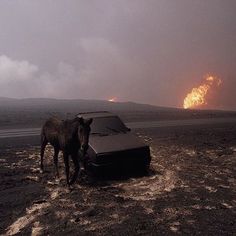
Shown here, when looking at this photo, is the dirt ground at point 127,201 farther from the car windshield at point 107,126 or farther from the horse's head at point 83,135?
the car windshield at point 107,126

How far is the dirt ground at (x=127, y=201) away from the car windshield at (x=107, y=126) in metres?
1.72

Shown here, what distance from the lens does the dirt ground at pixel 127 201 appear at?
22.0 feet

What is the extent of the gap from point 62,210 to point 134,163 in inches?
131

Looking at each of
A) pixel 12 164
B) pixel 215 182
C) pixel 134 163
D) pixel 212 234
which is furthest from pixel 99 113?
pixel 212 234

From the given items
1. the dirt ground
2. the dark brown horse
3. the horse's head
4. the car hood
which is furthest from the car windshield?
the horse's head

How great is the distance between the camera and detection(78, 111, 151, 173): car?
9.95 m

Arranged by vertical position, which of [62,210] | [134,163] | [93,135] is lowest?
[62,210]

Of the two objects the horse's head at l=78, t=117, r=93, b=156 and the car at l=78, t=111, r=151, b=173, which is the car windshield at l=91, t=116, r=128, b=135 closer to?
the car at l=78, t=111, r=151, b=173

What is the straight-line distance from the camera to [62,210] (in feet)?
25.5

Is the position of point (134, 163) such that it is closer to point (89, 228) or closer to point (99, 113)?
point (99, 113)

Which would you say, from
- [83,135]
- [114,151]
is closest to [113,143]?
[114,151]

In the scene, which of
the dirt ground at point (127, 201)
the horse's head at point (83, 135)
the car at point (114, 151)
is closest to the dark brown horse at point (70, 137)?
the horse's head at point (83, 135)

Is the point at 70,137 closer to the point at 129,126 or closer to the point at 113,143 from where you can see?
the point at 113,143

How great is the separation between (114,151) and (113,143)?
55cm
